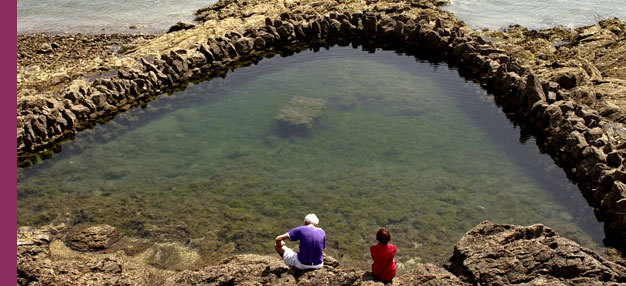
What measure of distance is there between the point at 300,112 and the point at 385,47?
31.2 ft

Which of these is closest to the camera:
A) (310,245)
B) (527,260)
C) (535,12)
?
(527,260)

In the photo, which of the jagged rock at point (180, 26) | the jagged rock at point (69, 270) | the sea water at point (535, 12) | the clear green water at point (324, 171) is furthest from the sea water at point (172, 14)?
the jagged rock at point (69, 270)

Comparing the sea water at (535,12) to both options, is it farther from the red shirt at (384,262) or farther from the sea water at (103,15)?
the red shirt at (384,262)

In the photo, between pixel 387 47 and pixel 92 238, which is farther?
pixel 387 47

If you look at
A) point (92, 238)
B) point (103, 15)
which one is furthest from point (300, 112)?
point (103, 15)

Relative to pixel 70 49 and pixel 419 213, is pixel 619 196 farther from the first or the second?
pixel 70 49

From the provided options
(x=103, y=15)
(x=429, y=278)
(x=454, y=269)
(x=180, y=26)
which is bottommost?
(x=454, y=269)

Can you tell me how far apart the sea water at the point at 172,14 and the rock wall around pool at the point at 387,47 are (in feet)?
9.15

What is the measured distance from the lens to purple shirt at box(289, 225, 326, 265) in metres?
10.5

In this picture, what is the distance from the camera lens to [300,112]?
21.2 m

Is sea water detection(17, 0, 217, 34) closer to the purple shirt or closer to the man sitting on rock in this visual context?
the man sitting on rock

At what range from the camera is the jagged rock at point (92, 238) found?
1441 cm

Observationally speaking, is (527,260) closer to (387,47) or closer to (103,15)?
(387,47)

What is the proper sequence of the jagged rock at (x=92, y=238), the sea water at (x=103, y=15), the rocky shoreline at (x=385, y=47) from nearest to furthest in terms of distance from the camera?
the jagged rock at (x=92, y=238) < the rocky shoreline at (x=385, y=47) < the sea water at (x=103, y=15)
